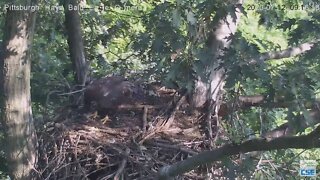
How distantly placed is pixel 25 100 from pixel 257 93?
3.15 ft

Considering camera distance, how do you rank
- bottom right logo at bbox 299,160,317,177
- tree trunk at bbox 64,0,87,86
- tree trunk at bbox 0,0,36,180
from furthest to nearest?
tree trunk at bbox 64,0,87,86 < bottom right logo at bbox 299,160,317,177 < tree trunk at bbox 0,0,36,180

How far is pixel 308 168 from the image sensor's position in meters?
3.02

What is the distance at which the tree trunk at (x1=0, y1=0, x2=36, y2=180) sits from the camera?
2750 millimetres

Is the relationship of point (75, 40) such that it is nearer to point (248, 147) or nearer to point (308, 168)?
point (308, 168)

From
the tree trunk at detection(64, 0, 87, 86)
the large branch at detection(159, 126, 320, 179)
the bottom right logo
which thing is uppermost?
the tree trunk at detection(64, 0, 87, 86)

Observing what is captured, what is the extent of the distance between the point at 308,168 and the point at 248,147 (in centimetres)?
92

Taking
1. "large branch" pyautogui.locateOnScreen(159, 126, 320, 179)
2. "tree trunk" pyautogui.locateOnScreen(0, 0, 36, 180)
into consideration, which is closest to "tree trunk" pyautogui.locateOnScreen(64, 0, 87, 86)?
"tree trunk" pyautogui.locateOnScreen(0, 0, 36, 180)

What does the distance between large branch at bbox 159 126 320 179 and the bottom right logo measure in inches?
27.5

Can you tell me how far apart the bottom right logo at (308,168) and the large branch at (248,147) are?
2.29 ft

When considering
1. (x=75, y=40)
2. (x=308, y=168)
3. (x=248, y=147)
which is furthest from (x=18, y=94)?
(x=308, y=168)

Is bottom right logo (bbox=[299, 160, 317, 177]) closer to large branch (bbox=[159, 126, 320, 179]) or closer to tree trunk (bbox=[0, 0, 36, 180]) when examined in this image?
large branch (bbox=[159, 126, 320, 179])

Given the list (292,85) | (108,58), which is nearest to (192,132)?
(292,85)

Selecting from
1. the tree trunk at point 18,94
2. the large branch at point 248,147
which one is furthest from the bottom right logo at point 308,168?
the tree trunk at point 18,94

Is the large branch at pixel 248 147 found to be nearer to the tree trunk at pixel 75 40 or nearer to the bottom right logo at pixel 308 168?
the bottom right logo at pixel 308 168
